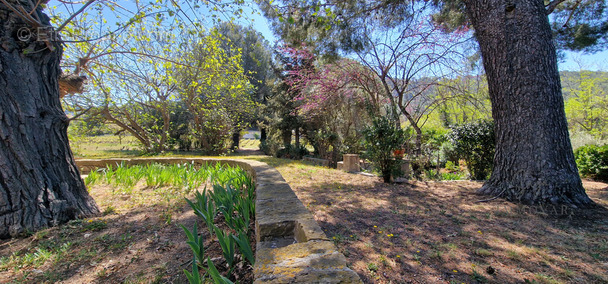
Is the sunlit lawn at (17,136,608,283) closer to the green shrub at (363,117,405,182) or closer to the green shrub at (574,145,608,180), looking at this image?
the green shrub at (363,117,405,182)

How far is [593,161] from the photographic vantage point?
17.2 feet

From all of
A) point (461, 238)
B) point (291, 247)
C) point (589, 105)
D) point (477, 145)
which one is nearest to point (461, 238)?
point (461, 238)

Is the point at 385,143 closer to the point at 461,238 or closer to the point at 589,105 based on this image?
the point at 461,238

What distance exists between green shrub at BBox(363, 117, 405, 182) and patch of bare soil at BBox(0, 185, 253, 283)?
10.9ft

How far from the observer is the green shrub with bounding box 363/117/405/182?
436 cm

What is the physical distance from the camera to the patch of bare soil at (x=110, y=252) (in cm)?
151

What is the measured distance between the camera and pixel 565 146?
2920 millimetres

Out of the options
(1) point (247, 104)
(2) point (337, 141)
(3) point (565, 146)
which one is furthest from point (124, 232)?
(1) point (247, 104)

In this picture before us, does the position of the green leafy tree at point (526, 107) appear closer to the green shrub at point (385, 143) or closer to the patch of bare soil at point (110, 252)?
the green shrub at point (385, 143)

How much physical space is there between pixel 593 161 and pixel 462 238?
605 cm

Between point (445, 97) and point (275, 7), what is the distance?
18.8 ft

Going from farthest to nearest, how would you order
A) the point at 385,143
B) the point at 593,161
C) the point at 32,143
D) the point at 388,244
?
1. the point at 593,161
2. the point at 385,143
3. the point at 32,143
4. the point at 388,244

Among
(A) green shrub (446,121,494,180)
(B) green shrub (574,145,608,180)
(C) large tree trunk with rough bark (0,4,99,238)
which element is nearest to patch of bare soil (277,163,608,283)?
(A) green shrub (446,121,494,180)

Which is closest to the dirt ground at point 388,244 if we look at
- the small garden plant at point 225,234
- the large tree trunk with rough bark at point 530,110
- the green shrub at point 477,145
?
the small garden plant at point 225,234
